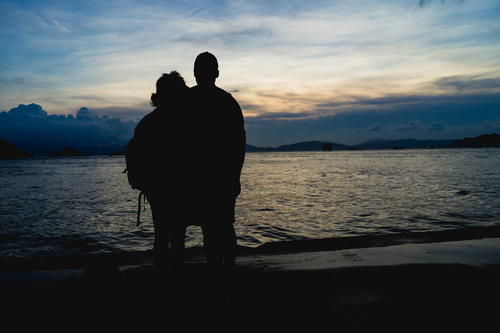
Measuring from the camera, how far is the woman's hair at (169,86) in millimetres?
3527

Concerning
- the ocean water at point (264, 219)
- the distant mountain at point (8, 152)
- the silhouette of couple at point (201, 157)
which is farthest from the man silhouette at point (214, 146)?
the distant mountain at point (8, 152)

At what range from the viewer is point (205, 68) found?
334cm

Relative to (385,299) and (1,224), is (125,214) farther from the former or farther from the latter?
(385,299)

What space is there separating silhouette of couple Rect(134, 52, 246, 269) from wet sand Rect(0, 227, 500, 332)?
63cm

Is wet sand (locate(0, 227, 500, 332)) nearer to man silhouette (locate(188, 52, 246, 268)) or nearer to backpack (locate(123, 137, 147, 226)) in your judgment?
man silhouette (locate(188, 52, 246, 268))

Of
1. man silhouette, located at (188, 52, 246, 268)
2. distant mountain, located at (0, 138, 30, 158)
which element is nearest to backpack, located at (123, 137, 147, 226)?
man silhouette, located at (188, 52, 246, 268)

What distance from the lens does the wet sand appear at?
10.7ft

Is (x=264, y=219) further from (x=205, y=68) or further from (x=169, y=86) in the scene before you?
(x=205, y=68)

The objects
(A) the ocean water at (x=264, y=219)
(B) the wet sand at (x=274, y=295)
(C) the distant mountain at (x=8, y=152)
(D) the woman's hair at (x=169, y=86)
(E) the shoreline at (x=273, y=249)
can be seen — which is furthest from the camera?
(C) the distant mountain at (x=8, y=152)

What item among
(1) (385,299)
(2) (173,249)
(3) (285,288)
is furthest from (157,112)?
(1) (385,299)

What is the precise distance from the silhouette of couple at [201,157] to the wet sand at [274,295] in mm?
631

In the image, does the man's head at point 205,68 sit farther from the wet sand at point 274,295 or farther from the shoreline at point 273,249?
the shoreline at point 273,249

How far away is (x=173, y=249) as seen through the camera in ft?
12.7

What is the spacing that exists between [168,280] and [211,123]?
7.38 feet
